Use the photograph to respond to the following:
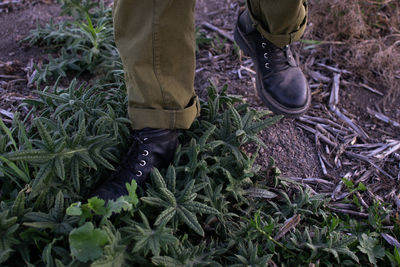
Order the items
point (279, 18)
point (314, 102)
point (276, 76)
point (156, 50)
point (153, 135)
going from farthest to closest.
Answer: point (314, 102), point (276, 76), point (279, 18), point (153, 135), point (156, 50)

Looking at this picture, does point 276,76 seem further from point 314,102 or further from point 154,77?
point 154,77

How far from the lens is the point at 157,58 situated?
152 centimetres

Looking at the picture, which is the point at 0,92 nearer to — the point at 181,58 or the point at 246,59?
the point at 181,58

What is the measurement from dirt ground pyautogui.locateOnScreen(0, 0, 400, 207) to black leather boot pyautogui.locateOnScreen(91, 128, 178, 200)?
663 millimetres

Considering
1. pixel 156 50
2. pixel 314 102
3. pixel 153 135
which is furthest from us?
pixel 314 102

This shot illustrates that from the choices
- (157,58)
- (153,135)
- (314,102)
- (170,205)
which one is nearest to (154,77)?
(157,58)

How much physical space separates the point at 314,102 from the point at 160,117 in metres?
1.39

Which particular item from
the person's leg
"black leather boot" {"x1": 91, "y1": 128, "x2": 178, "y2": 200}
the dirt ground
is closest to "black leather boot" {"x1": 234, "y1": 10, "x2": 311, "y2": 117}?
the dirt ground

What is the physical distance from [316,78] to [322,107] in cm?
31

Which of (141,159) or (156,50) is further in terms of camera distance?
(141,159)

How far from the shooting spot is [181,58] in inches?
62.5

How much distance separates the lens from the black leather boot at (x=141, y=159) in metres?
1.75

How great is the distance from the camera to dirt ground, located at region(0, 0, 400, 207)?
2189mm

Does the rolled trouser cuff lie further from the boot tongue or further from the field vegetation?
the field vegetation
